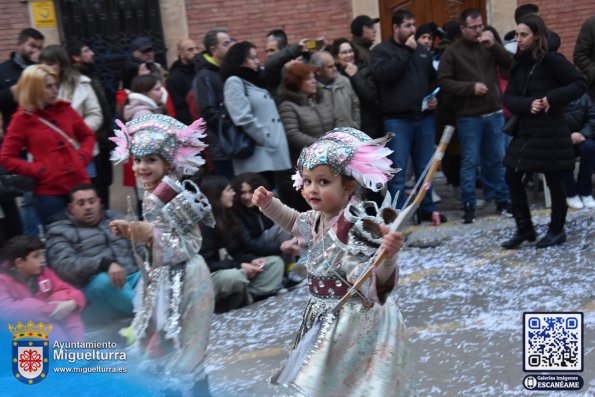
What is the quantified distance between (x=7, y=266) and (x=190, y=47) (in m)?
3.63

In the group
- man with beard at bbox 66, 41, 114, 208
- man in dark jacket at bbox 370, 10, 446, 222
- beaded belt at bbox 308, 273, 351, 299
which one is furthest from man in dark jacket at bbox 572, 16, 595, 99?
beaded belt at bbox 308, 273, 351, 299

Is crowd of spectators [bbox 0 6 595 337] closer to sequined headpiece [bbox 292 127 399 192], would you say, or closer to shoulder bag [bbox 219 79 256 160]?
shoulder bag [bbox 219 79 256 160]

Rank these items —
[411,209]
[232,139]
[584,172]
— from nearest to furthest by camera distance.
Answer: [411,209] < [232,139] < [584,172]

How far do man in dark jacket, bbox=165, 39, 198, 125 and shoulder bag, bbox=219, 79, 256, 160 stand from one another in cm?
61

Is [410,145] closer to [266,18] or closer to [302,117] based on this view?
[302,117]

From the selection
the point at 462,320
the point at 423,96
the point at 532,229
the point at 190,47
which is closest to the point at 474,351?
the point at 462,320

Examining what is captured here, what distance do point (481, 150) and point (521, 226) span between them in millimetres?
1395

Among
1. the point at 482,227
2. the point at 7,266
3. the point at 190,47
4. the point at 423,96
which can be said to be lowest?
the point at 482,227

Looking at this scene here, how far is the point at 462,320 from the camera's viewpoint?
559 cm

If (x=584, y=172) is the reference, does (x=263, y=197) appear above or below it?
above

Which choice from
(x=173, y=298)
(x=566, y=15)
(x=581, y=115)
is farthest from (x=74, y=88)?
(x=566, y=15)

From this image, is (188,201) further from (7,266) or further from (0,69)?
(0,69)

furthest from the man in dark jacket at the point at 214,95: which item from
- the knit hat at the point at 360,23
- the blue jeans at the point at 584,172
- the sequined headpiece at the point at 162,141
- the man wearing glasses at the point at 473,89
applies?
the blue jeans at the point at 584,172

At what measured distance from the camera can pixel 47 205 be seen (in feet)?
21.4
